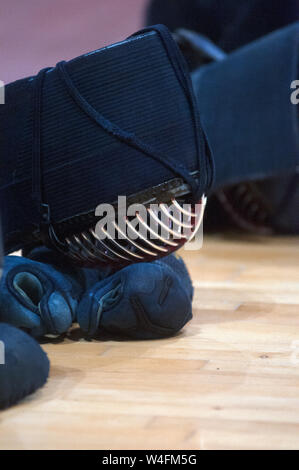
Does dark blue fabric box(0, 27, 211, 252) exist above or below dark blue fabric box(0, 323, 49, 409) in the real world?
above

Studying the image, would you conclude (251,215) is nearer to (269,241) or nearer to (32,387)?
(269,241)

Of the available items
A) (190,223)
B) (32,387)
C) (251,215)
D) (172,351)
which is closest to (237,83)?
(251,215)

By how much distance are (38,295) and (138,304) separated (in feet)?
0.42

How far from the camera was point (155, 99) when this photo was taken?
0.86m

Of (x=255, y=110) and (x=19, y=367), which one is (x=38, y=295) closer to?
(x=19, y=367)

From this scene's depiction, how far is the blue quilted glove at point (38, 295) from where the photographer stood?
2.81ft

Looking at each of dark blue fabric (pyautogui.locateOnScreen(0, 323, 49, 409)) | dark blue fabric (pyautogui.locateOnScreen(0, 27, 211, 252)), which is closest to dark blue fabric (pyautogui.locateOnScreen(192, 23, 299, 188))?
dark blue fabric (pyautogui.locateOnScreen(0, 27, 211, 252))

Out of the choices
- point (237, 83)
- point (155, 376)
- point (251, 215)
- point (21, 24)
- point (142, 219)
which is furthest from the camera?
point (251, 215)

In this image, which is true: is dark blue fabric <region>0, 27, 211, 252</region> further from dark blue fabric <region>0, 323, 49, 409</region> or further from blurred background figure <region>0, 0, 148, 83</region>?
dark blue fabric <region>0, 323, 49, 409</region>

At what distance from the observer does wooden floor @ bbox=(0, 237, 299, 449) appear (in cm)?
60

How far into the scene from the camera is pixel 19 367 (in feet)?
2.20

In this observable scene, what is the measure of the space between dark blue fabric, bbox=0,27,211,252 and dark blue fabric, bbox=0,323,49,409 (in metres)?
0.22

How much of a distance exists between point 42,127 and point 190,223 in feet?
0.71

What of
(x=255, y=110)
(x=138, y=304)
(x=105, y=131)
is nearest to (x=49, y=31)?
(x=255, y=110)
